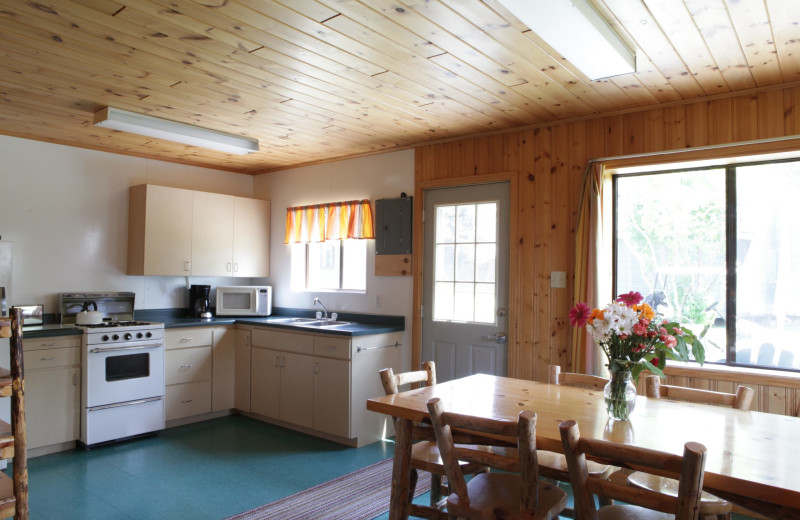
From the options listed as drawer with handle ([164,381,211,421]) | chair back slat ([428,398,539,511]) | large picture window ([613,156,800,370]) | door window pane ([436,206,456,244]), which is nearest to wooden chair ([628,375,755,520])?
chair back slat ([428,398,539,511])

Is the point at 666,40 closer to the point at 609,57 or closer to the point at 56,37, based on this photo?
the point at 609,57

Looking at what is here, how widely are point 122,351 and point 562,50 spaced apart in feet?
12.2

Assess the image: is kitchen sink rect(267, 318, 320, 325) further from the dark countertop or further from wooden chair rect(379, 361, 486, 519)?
wooden chair rect(379, 361, 486, 519)

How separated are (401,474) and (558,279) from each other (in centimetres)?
195

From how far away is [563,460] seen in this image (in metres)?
2.39

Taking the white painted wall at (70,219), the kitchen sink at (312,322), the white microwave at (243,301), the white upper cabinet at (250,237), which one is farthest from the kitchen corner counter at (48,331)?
the white upper cabinet at (250,237)

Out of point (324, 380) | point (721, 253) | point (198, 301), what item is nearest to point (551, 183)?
point (721, 253)

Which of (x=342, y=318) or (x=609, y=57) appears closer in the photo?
(x=609, y=57)

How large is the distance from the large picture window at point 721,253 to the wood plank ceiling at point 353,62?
60 centimetres

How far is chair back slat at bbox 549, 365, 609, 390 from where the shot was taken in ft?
9.40

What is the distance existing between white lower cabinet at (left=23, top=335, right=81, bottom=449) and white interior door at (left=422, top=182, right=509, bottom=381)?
2627 mm

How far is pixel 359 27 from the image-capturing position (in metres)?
2.39

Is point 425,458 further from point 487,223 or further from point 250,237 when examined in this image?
point 250,237

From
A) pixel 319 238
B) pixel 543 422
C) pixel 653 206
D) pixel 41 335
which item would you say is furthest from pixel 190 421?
pixel 653 206
